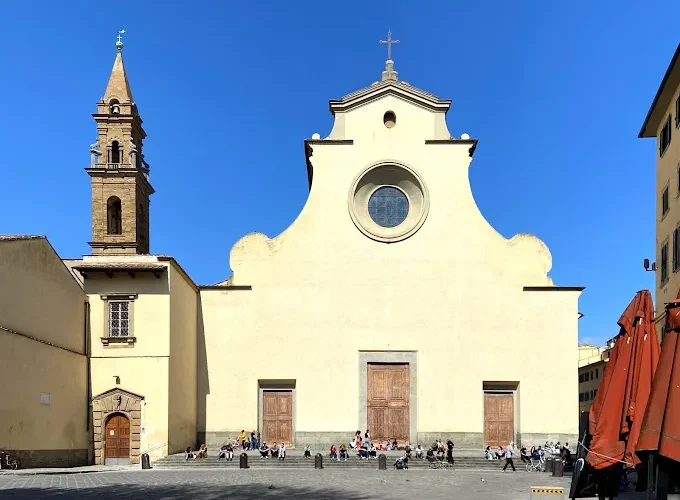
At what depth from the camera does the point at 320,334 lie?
31.5m

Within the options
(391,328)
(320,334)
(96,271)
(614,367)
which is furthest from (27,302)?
(614,367)

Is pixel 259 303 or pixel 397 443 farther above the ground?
pixel 259 303

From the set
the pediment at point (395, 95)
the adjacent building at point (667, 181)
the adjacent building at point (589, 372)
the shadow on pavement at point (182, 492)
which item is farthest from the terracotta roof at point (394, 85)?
the adjacent building at point (589, 372)

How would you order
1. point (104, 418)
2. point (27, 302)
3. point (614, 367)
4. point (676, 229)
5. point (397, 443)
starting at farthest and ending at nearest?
point (397, 443), point (104, 418), point (676, 229), point (27, 302), point (614, 367)

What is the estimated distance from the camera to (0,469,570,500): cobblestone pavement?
1736cm

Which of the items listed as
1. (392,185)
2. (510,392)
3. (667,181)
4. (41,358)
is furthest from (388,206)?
(41,358)

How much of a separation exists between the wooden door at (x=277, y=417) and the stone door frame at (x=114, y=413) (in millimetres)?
5758

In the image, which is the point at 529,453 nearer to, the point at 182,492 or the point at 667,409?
the point at 182,492

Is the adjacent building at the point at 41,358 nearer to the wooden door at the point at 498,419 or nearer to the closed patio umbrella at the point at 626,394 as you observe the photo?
the wooden door at the point at 498,419

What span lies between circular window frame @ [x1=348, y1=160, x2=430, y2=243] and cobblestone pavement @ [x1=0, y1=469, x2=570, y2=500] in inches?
421

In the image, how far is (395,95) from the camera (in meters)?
33.2

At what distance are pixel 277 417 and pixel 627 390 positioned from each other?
2163cm

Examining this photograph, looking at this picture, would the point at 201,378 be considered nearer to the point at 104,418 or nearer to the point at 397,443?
the point at 104,418

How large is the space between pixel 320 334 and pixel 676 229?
14.5 m
